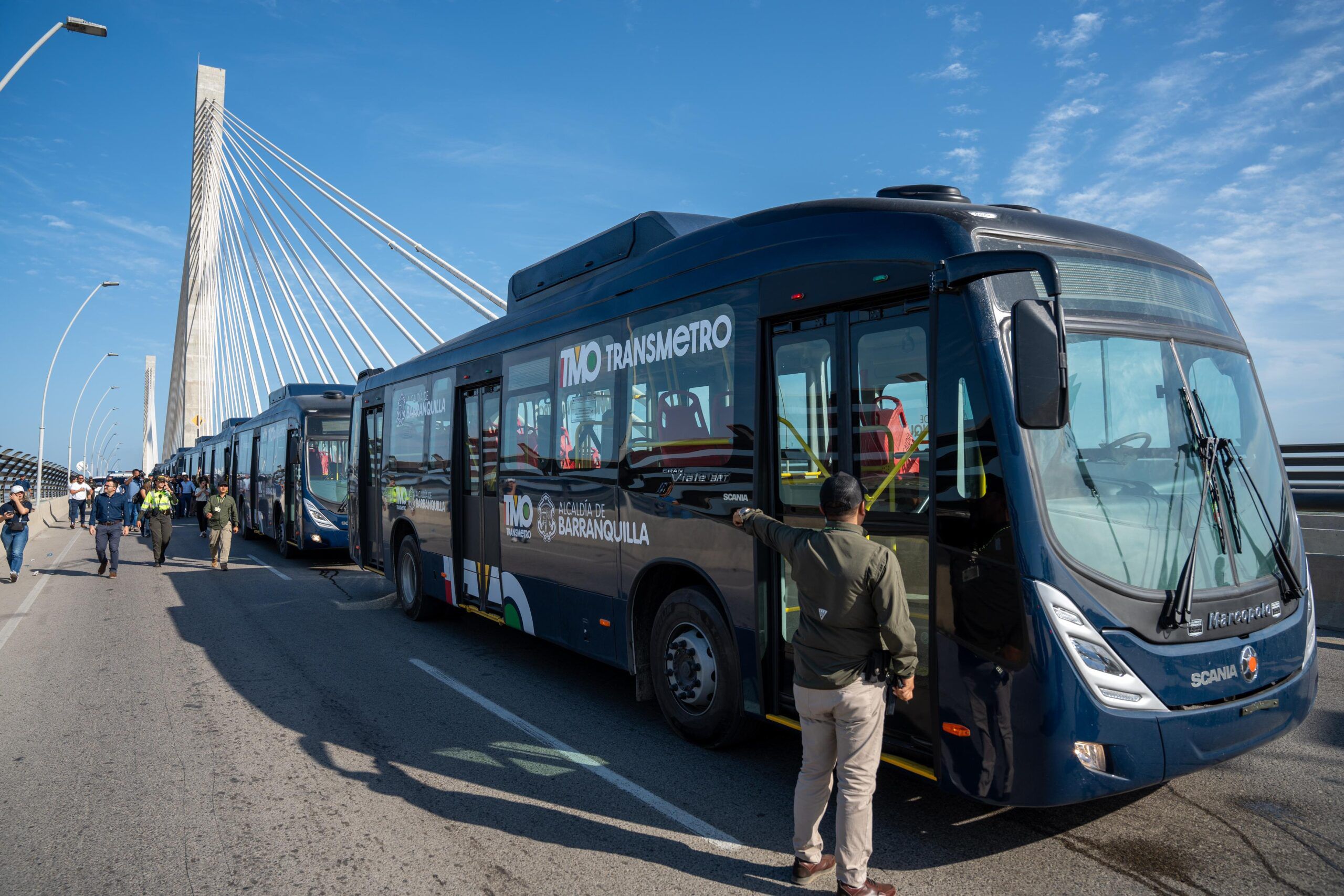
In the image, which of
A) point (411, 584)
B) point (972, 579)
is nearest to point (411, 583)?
A: point (411, 584)

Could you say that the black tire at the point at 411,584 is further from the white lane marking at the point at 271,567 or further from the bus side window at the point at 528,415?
the white lane marking at the point at 271,567

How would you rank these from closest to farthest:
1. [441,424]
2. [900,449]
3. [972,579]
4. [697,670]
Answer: [972,579] → [900,449] → [697,670] → [441,424]

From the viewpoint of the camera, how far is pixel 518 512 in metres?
7.25

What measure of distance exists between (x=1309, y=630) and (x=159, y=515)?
17687mm

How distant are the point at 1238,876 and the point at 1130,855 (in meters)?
0.38

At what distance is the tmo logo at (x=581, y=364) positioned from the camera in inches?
243

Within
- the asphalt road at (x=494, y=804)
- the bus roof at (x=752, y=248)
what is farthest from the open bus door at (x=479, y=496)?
the asphalt road at (x=494, y=804)

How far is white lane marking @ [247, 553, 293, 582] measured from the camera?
563 inches

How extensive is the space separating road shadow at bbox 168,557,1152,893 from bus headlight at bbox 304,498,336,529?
7943mm

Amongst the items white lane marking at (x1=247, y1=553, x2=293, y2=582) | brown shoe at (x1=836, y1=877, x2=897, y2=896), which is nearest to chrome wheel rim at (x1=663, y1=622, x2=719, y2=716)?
brown shoe at (x1=836, y1=877, x2=897, y2=896)

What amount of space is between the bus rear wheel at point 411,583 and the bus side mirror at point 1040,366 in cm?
763

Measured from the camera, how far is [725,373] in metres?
4.84

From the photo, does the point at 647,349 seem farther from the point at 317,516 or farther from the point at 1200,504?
the point at 317,516

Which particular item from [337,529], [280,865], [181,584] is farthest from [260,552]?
[280,865]
